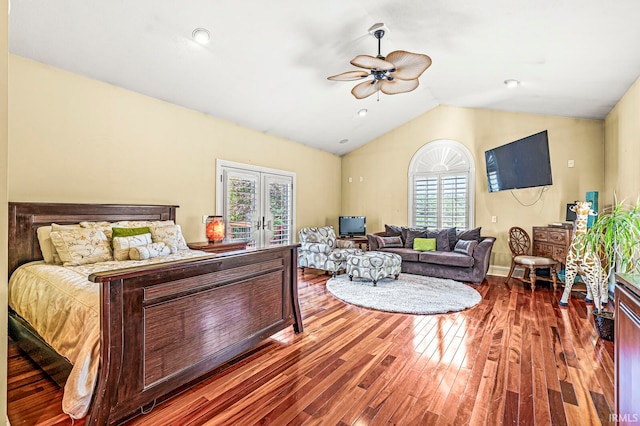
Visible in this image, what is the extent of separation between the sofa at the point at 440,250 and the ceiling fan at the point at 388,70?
2.96 m

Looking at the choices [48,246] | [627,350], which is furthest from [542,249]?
[48,246]

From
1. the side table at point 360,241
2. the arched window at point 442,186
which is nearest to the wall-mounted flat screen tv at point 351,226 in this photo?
the side table at point 360,241

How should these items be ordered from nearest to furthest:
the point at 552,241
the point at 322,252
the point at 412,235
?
the point at 552,241
the point at 322,252
the point at 412,235

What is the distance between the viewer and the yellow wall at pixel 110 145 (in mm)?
3125

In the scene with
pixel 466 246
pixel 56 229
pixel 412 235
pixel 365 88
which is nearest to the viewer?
pixel 56 229

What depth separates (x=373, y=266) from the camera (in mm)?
4758

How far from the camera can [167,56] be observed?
A: 335 centimetres

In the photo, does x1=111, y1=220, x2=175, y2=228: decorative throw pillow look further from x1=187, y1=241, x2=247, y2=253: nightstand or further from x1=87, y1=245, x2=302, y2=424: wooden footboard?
x1=87, y1=245, x2=302, y2=424: wooden footboard

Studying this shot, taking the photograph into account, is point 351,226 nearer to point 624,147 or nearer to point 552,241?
point 552,241

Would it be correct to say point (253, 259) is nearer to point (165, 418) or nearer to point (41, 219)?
point (165, 418)

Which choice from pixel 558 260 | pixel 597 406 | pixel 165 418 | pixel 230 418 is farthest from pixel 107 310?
pixel 558 260

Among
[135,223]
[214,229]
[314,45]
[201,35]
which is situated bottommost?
[214,229]

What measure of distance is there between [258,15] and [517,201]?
5.21m

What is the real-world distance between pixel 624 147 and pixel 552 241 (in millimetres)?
1543
